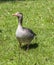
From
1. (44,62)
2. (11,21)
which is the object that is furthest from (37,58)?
(11,21)

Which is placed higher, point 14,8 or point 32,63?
point 32,63

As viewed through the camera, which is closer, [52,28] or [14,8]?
[52,28]

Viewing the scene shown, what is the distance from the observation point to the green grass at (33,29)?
10523mm

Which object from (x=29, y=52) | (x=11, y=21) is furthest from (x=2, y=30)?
(x=29, y=52)

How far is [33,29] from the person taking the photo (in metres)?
13.7

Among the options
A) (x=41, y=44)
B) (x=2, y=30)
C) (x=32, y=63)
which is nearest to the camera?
(x=32, y=63)

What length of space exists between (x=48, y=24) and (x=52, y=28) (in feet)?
2.33

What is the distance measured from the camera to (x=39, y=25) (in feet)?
47.8

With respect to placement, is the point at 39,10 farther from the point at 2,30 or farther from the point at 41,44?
the point at 41,44

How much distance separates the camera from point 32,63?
10.2 meters

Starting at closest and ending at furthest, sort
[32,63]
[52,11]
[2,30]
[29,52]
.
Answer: [32,63] < [29,52] < [2,30] < [52,11]

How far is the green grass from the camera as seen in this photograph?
1052 cm

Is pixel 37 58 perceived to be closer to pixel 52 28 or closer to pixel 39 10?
pixel 52 28

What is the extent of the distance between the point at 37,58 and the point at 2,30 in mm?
3526
